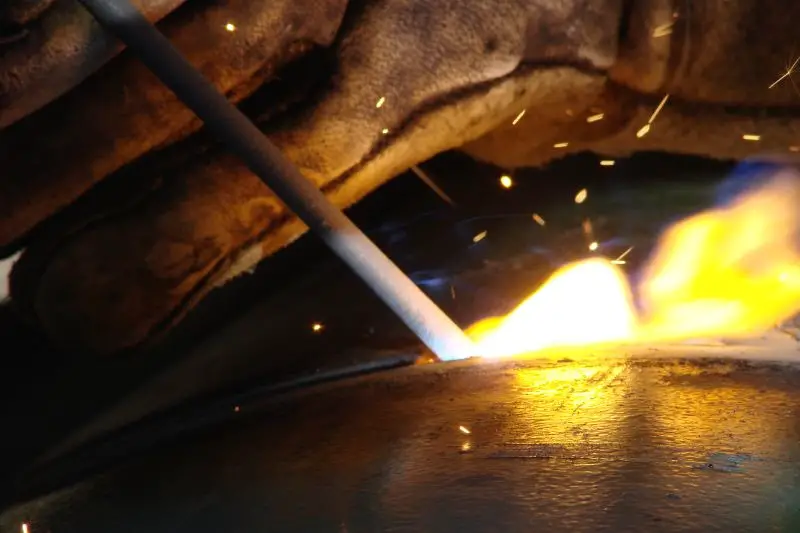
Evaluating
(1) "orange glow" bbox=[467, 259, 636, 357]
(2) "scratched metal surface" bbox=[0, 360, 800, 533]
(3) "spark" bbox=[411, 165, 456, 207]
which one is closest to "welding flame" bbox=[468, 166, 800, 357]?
(1) "orange glow" bbox=[467, 259, 636, 357]

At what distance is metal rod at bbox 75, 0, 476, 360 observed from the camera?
1628mm

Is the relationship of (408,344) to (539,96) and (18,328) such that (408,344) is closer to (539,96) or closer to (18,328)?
(539,96)

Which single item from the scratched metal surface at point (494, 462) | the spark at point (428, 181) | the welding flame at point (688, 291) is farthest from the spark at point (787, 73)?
the scratched metal surface at point (494, 462)

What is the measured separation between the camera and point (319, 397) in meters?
1.48

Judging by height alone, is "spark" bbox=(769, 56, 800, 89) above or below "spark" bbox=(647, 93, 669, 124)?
below

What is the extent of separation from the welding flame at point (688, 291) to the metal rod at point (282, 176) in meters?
0.12

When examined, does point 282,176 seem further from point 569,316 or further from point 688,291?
point 688,291

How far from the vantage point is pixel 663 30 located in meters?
2.20

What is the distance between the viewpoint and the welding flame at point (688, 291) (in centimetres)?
172

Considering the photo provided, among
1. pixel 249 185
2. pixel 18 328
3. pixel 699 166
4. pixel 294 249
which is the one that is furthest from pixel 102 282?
pixel 699 166

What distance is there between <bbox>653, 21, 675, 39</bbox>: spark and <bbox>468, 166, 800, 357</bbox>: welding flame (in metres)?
0.49

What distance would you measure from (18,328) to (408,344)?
1061 millimetres

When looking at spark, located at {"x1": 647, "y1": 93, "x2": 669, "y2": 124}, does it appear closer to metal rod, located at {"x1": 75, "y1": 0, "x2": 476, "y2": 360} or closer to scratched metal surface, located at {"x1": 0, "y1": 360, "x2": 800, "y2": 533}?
metal rod, located at {"x1": 75, "y1": 0, "x2": 476, "y2": 360}

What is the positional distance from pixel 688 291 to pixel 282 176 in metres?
0.96
